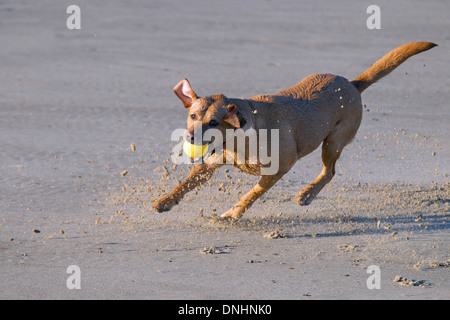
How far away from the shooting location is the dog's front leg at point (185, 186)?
19.3ft

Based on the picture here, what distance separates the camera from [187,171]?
24.5 feet

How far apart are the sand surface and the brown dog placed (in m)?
0.33

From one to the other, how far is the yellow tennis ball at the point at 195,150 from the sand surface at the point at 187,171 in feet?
2.51

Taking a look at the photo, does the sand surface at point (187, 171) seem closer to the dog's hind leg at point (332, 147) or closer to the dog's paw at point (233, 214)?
the dog's paw at point (233, 214)

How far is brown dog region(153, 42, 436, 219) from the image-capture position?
→ 545 cm

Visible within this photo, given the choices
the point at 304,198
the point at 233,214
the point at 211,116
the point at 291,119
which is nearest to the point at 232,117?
the point at 211,116

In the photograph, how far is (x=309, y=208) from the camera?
6746 millimetres

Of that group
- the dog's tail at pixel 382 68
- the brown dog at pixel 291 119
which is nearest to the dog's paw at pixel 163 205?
the brown dog at pixel 291 119

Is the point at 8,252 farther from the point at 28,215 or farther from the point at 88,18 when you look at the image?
the point at 88,18

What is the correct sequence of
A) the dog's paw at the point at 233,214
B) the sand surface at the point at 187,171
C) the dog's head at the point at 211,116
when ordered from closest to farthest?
the sand surface at the point at 187,171
the dog's head at the point at 211,116
the dog's paw at the point at 233,214

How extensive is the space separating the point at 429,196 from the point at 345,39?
7.53 metres

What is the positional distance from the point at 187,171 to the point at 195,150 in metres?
2.15

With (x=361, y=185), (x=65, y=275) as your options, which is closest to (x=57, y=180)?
(x=65, y=275)

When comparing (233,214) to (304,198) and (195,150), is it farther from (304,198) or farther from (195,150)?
(195,150)
